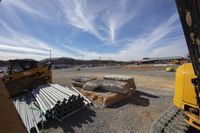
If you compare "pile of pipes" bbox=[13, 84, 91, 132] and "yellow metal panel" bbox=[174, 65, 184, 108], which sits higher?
"yellow metal panel" bbox=[174, 65, 184, 108]

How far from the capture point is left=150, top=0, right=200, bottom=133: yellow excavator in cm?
129

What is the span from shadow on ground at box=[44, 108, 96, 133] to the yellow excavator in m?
2.39

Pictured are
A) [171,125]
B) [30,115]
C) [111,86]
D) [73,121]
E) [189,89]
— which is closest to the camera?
[189,89]

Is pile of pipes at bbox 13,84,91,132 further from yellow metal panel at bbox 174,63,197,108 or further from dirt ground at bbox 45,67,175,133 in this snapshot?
yellow metal panel at bbox 174,63,197,108

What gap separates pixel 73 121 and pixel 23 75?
6.67 metres

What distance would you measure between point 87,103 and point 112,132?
2.40 meters

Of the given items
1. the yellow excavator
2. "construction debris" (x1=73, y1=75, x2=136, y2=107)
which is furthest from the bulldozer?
the yellow excavator

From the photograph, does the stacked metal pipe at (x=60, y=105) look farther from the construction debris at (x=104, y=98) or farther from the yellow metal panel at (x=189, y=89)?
the yellow metal panel at (x=189, y=89)

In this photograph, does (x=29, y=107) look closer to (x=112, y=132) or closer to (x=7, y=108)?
(x=112, y=132)

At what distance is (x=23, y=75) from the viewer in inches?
415

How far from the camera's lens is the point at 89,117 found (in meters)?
5.75

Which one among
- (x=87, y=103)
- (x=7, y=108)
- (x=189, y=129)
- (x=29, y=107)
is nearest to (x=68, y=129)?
(x=87, y=103)

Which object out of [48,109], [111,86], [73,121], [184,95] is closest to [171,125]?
[184,95]

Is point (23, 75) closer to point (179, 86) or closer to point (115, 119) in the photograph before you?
point (115, 119)
